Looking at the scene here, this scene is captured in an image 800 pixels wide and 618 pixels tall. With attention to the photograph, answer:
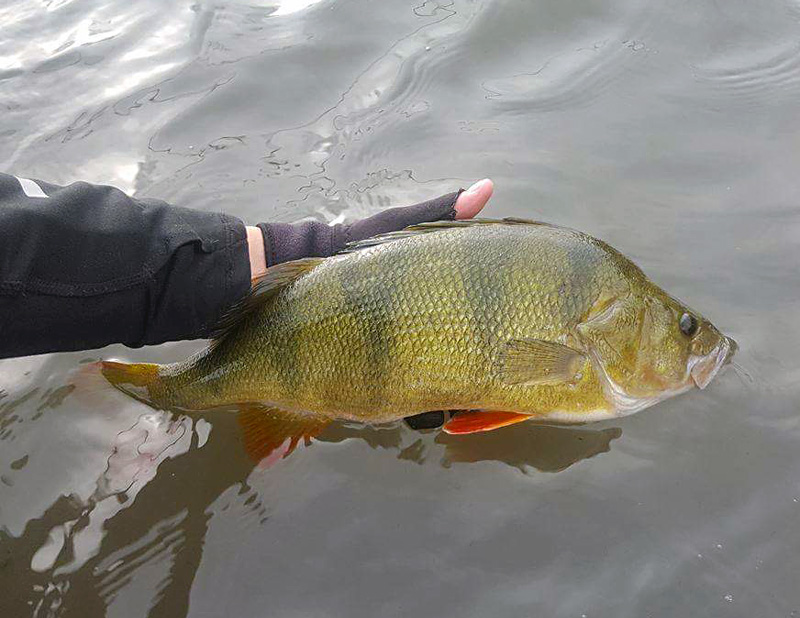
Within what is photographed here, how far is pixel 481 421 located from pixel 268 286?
3.34 ft

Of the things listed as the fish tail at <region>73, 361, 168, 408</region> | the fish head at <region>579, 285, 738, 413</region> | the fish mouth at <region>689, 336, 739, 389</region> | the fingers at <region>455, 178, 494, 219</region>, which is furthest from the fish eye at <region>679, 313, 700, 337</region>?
the fish tail at <region>73, 361, 168, 408</region>

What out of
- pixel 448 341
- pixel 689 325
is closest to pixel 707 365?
pixel 689 325

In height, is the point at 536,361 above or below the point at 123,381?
below

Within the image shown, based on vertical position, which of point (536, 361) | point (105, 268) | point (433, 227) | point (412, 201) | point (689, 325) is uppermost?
point (105, 268)

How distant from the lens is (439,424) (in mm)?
3176

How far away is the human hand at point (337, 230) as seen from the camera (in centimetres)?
337

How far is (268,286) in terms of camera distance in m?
3.07

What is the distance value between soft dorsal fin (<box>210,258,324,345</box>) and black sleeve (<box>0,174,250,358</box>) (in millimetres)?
116

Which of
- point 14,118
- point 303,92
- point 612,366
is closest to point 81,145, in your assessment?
point 14,118

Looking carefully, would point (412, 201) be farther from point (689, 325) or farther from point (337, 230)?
point (689, 325)

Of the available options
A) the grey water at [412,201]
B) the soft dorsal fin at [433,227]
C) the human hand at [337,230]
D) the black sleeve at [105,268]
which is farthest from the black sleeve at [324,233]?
the grey water at [412,201]

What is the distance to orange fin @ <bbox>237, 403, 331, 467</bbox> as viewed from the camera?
10.1ft

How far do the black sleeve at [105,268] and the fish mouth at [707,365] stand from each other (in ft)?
6.29

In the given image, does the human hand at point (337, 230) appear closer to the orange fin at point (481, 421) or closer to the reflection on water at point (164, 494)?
the reflection on water at point (164, 494)
